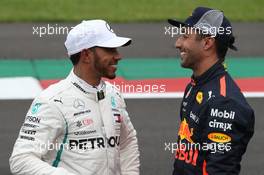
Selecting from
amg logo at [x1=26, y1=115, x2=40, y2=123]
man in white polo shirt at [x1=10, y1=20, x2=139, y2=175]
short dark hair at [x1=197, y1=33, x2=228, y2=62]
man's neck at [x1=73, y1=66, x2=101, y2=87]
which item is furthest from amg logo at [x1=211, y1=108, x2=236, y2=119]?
amg logo at [x1=26, y1=115, x2=40, y2=123]

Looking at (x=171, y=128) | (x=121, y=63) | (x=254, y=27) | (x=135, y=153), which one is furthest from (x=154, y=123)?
(x=254, y=27)

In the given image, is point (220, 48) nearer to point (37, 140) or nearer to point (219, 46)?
point (219, 46)

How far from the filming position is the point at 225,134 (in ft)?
15.0

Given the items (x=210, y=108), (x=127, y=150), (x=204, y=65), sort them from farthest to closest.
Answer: (x=127, y=150) < (x=204, y=65) < (x=210, y=108)

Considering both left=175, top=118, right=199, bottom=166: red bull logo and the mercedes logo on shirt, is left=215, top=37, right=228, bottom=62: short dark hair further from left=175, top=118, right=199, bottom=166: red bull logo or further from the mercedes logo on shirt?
the mercedes logo on shirt

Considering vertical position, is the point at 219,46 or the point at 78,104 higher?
the point at 219,46

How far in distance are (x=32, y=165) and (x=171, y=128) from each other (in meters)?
6.05

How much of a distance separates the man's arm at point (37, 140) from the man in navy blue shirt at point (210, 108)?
0.80 meters

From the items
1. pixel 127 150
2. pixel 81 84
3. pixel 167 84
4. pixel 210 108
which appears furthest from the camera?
pixel 167 84

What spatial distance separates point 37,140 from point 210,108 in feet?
3.37

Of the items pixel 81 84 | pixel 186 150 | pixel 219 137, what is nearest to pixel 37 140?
pixel 81 84

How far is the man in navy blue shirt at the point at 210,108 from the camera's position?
4.56 meters

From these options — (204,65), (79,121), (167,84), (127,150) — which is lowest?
(167,84)

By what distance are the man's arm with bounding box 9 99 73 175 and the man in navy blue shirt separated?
0.80 m
